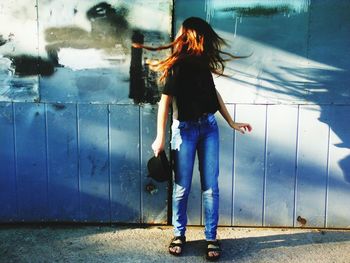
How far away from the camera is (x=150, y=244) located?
345cm

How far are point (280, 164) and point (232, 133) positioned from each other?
465mm

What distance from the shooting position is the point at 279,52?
139 inches

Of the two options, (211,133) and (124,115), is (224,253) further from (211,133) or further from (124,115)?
(124,115)

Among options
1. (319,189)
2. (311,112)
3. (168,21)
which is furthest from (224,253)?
(168,21)

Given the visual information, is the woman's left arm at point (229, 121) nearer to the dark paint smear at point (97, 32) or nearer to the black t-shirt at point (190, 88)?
the black t-shirt at point (190, 88)

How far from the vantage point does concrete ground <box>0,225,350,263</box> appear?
127 inches

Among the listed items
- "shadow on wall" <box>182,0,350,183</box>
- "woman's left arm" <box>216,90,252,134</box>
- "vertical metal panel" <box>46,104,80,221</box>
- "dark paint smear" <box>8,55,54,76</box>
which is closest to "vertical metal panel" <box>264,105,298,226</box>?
"shadow on wall" <box>182,0,350,183</box>

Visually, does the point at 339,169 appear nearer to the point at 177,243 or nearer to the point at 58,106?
the point at 177,243

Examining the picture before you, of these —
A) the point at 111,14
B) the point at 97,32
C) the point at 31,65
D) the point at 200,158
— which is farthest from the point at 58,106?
the point at 200,158

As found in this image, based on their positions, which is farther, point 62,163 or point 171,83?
point 62,163

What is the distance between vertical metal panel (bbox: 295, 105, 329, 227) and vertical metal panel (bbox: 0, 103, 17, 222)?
2333 millimetres

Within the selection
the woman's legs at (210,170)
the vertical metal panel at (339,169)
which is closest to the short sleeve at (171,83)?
the woman's legs at (210,170)

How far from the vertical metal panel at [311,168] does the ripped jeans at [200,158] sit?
33.9 inches

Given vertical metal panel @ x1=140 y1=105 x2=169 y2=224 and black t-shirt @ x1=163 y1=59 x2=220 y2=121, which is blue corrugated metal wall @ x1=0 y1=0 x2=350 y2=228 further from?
black t-shirt @ x1=163 y1=59 x2=220 y2=121
